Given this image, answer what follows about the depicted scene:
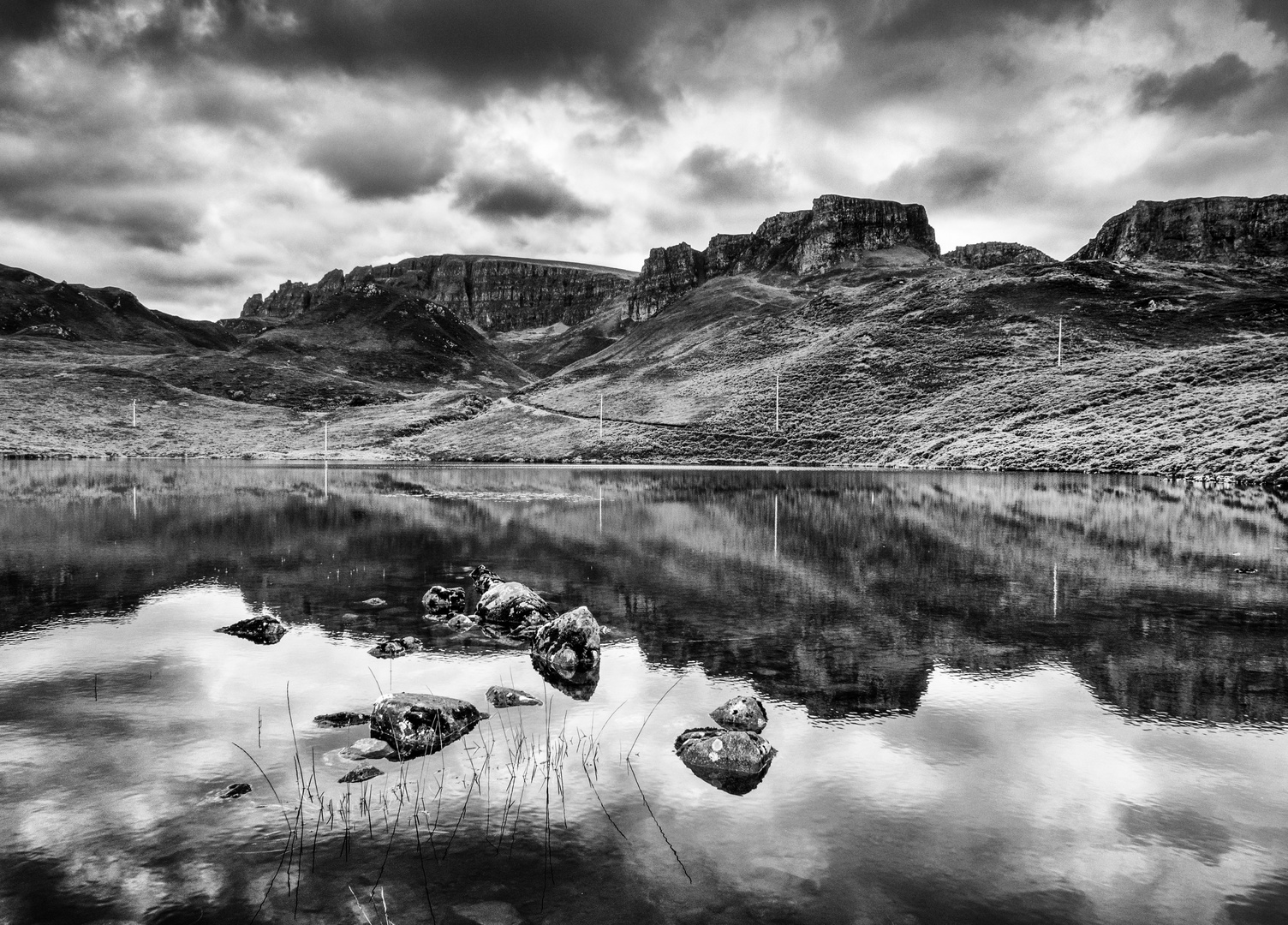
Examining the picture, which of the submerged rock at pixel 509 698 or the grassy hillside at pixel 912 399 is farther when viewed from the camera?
the grassy hillside at pixel 912 399

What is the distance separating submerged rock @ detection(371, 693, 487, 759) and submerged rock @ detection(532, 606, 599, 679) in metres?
3.30

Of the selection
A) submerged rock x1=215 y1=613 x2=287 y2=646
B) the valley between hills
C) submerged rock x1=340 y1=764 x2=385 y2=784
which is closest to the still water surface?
submerged rock x1=340 y1=764 x2=385 y2=784

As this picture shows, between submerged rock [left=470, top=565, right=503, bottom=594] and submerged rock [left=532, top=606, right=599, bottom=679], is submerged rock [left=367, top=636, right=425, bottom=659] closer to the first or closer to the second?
submerged rock [left=532, top=606, right=599, bottom=679]

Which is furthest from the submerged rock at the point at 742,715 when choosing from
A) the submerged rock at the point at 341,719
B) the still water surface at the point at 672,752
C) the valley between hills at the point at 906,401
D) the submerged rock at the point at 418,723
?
the valley between hills at the point at 906,401

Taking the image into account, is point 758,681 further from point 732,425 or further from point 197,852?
point 732,425

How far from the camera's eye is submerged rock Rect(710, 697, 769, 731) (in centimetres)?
1154

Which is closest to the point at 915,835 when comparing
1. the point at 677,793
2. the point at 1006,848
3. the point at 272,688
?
the point at 1006,848

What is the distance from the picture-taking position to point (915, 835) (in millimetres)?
8375

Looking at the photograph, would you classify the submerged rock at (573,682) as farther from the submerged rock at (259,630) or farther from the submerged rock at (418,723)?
the submerged rock at (259,630)

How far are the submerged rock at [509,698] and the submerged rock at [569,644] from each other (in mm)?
1554

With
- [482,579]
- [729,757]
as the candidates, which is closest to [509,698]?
[729,757]

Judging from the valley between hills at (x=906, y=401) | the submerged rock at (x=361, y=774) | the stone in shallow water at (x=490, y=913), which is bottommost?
the stone in shallow water at (x=490, y=913)

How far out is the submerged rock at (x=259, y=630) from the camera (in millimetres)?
17062

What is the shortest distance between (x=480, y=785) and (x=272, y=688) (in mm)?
6141
